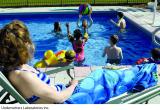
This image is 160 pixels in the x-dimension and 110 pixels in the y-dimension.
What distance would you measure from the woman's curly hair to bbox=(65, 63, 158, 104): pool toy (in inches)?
31.9

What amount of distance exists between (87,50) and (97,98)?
7.94 meters

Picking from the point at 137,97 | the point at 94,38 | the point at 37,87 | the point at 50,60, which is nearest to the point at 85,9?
the point at 94,38

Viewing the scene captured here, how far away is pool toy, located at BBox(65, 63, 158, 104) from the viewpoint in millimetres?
4098

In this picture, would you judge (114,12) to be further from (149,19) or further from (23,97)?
(23,97)

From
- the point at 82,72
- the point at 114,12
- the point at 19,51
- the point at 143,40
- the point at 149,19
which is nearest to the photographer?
the point at 19,51

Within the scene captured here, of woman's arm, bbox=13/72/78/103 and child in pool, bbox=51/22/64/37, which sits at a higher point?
woman's arm, bbox=13/72/78/103

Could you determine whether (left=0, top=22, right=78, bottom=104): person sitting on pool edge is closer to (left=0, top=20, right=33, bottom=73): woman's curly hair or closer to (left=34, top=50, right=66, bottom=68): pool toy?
(left=0, top=20, right=33, bottom=73): woman's curly hair

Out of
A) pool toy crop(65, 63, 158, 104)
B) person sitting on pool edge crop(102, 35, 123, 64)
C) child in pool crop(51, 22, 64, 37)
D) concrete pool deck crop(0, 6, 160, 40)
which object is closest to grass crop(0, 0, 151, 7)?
concrete pool deck crop(0, 6, 160, 40)

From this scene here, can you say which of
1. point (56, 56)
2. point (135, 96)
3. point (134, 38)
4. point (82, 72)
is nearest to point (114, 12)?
point (134, 38)

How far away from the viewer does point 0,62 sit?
136 inches

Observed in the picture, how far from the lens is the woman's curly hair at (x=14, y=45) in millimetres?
3311

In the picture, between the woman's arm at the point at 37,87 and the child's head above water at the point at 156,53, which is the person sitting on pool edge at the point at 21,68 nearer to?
the woman's arm at the point at 37,87

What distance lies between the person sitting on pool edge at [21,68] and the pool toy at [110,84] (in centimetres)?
53

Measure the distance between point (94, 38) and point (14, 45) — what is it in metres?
10.4
